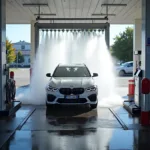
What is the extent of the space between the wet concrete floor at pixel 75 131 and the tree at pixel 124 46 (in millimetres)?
47988

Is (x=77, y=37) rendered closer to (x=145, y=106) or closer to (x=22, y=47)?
(x=145, y=106)

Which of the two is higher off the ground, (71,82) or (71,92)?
(71,82)

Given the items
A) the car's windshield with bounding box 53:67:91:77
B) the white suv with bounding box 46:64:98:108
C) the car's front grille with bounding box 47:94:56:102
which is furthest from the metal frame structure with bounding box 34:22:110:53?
the car's front grille with bounding box 47:94:56:102

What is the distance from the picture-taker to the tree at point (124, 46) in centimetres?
5869

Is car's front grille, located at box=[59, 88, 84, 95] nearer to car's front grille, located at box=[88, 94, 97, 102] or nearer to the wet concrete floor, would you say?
car's front grille, located at box=[88, 94, 97, 102]

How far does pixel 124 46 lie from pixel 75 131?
52.7 m

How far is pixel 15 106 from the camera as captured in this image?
1141cm

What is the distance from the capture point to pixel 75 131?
8125 millimetres

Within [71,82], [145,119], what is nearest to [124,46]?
[71,82]

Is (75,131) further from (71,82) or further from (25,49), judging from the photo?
(25,49)

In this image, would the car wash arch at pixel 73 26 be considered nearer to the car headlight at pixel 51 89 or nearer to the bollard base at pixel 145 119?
the car headlight at pixel 51 89

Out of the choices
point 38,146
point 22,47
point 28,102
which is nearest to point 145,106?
point 38,146

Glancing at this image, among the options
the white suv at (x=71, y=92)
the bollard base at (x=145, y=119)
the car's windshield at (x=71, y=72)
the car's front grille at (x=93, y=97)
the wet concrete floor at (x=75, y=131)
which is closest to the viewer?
the wet concrete floor at (x=75, y=131)

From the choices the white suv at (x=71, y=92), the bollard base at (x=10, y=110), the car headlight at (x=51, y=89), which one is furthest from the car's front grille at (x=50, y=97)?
the bollard base at (x=10, y=110)
